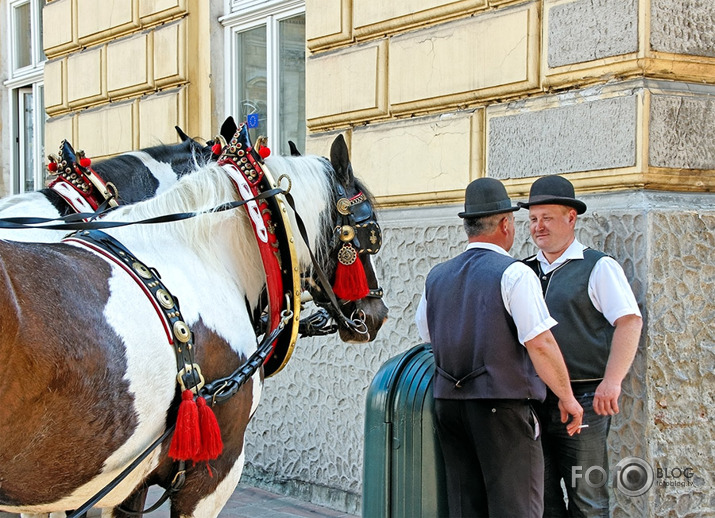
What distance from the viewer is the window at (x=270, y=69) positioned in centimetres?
617

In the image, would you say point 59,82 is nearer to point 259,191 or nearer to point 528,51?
point 528,51

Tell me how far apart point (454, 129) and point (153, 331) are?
2.50m

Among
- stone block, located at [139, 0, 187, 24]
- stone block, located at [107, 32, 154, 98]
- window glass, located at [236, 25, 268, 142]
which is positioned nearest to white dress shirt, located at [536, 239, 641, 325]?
window glass, located at [236, 25, 268, 142]

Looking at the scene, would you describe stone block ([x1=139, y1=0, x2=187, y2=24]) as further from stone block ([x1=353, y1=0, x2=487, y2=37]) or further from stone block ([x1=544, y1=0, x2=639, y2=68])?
stone block ([x1=544, y1=0, x2=639, y2=68])

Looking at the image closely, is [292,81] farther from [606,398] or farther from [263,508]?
[606,398]

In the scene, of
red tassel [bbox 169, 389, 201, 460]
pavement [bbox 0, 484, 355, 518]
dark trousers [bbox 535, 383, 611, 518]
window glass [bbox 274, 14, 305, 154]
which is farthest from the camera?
window glass [bbox 274, 14, 305, 154]

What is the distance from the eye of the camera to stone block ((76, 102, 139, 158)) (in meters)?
7.06

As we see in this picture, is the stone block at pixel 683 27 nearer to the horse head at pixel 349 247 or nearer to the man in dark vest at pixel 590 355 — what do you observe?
the man in dark vest at pixel 590 355

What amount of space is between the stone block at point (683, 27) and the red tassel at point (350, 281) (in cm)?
156

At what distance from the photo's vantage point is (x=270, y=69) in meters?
6.32

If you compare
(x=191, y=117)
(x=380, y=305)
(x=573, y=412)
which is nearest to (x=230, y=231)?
(x=380, y=305)

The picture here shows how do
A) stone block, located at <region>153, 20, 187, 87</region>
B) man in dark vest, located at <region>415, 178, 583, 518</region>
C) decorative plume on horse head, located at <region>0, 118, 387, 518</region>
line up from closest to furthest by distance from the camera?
decorative plume on horse head, located at <region>0, 118, 387, 518</region> → man in dark vest, located at <region>415, 178, 583, 518</region> → stone block, located at <region>153, 20, 187, 87</region>

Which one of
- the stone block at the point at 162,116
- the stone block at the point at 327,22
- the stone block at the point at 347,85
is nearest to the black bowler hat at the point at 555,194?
the stone block at the point at 347,85

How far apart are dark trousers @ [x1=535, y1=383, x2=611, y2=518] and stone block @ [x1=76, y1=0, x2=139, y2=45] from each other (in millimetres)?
4880
